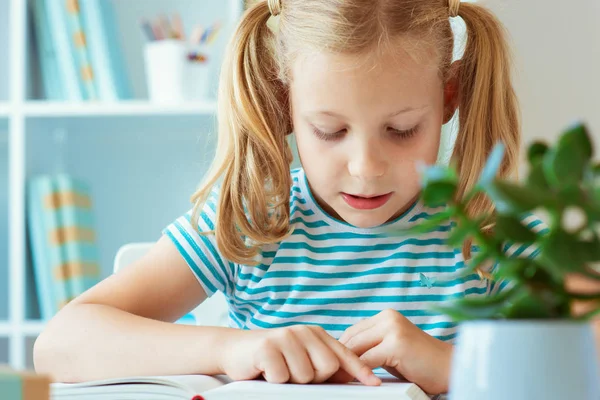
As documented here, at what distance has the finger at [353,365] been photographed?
0.65 meters

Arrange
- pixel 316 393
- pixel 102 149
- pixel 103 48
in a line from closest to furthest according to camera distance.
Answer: pixel 316 393, pixel 103 48, pixel 102 149

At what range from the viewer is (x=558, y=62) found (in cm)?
175

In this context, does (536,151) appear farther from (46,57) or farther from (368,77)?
(46,57)

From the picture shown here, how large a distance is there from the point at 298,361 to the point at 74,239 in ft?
4.25

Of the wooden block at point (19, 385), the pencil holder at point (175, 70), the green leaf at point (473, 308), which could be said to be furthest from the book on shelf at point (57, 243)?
the green leaf at point (473, 308)

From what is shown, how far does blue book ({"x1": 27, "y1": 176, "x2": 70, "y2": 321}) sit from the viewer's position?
72.1 inches

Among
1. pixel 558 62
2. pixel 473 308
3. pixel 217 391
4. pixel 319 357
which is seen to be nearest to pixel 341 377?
pixel 319 357

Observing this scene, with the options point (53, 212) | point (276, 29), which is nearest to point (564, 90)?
point (276, 29)

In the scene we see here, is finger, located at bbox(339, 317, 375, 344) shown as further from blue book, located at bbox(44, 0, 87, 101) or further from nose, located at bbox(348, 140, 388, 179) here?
blue book, located at bbox(44, 0, 87, 101)

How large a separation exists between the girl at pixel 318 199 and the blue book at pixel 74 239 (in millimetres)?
833

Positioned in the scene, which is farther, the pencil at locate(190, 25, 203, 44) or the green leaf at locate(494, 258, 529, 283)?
the pencil at locate(190, 25, 203, 44)

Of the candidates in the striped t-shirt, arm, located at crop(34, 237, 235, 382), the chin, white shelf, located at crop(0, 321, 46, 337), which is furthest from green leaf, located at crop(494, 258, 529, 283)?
white shelf, located at crop(0, 321, 46, 337)

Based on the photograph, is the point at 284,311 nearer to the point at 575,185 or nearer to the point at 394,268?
the point at 394,268

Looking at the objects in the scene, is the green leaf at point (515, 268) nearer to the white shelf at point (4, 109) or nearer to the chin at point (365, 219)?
the chin at point (365, 219)
